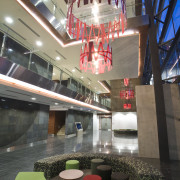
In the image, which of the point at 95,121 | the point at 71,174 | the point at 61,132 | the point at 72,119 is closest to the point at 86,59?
the point at 71,174

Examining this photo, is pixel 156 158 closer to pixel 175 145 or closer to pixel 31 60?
pixel 175 145

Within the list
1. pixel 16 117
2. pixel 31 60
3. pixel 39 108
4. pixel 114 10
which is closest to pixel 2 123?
pixel 16 117

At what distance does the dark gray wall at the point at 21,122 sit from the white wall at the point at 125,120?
36.1ft

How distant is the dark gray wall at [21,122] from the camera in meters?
8.97

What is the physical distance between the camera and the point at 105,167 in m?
3.87

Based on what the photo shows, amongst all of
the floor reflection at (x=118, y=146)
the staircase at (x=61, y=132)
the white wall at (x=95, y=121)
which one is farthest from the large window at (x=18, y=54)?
the white wall at (x=95, y=121)

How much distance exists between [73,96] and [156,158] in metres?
6.77

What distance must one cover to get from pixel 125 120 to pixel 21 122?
1422cm

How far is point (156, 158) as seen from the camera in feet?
22.8

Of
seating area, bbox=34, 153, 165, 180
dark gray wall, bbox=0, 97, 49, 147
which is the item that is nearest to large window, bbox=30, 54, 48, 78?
dark gray wall, bbox=0, 97, 49, 147

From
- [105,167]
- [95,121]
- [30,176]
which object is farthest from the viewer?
[95,121]

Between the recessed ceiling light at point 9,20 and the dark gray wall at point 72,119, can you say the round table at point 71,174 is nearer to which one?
the recessed ceiling light at point 9,20

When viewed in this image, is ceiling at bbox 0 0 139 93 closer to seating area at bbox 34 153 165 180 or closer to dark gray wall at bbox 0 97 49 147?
dark gray wall at bbox 0 97 49 147

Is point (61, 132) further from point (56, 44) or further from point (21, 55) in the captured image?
point (56, 44)
